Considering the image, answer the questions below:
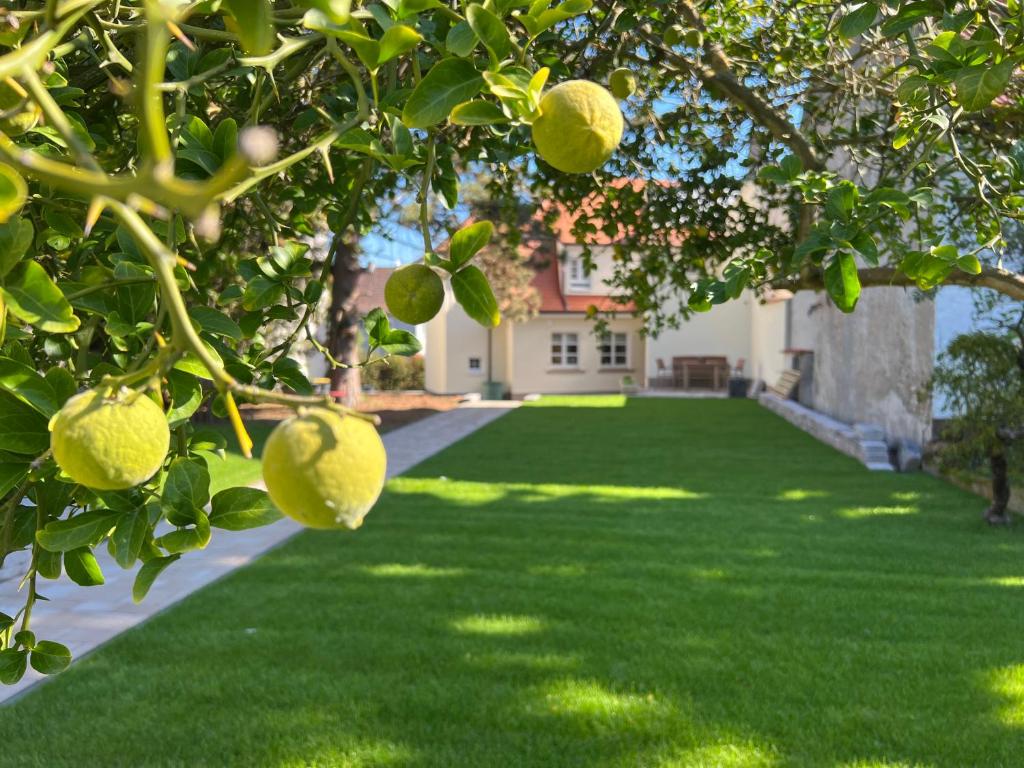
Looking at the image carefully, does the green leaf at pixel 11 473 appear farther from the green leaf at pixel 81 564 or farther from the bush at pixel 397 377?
the bush at pixel 397 377

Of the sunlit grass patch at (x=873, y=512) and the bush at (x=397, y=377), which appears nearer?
the sunlit grass patch at (x=873, y=512)

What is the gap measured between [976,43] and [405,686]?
370 centimetres

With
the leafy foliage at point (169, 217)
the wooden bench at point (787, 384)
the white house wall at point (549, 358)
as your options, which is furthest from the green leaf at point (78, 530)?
the white house wall at point (549, 358)

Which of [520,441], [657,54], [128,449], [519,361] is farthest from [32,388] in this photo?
[519,361]

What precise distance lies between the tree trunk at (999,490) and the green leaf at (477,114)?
7.53 metres

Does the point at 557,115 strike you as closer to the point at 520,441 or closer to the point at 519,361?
the point at 520,441

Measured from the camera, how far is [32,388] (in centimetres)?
103

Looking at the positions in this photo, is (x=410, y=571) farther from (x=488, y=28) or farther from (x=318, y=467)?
(x=318, y=467)

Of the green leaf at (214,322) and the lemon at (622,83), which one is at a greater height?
the lemon at (622,83)

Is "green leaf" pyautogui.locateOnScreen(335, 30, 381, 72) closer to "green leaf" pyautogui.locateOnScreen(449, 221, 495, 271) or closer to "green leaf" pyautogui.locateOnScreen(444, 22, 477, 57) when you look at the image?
"green leaf" pyautogui.locateOnScreen(444, 22, 477, 57)

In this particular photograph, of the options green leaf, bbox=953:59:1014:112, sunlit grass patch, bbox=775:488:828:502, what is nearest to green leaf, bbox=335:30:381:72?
green leaf, bbox=953:59:1014:112

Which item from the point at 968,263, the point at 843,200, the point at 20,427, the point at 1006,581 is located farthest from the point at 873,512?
the point at 20,427

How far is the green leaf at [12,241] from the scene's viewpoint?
954 millimetres

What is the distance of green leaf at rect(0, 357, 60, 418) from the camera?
1.01 metres
